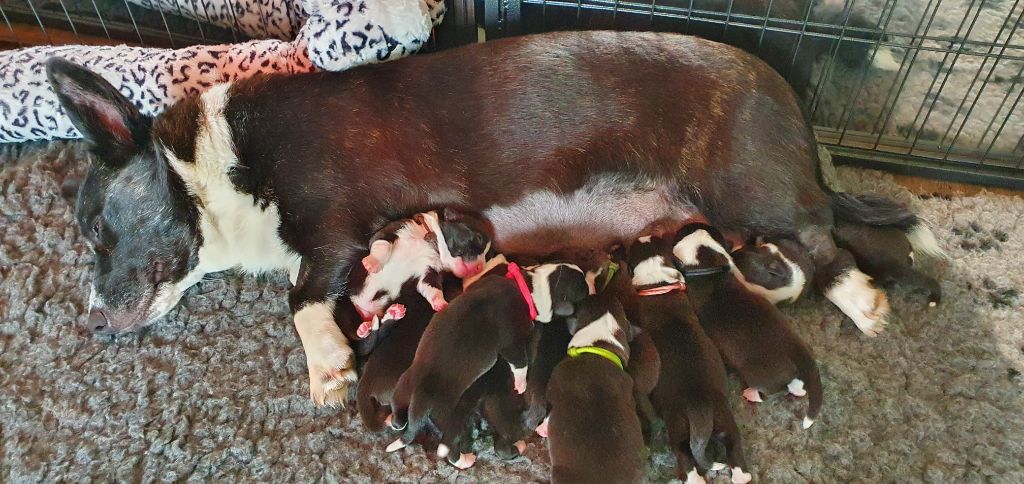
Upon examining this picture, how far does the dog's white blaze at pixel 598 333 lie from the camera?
200 centimetres

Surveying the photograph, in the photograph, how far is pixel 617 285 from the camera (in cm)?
227

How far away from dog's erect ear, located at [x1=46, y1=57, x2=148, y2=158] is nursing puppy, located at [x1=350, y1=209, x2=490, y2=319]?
84 centimetres

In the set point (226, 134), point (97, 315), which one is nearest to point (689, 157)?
point (226, 134)

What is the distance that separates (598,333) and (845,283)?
2.89 feet

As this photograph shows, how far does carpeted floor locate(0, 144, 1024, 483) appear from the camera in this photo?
2.03 m

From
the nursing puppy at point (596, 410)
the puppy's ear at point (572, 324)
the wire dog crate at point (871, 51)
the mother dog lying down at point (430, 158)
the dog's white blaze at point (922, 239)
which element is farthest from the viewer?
the wire dog crate at point (871, 51)

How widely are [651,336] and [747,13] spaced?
1.28 m

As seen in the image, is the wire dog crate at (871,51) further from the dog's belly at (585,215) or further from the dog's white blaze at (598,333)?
the dog's white blaze at (598,333)

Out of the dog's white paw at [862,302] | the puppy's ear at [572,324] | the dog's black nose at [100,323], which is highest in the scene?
the puppy's ear at [572,324]

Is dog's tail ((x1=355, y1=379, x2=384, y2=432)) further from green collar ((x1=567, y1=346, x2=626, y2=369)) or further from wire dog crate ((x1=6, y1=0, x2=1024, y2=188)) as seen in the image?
wire dog crate ((x1=6, y1=0, x2=1024, y2=188))

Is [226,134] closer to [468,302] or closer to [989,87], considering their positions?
[468,302]

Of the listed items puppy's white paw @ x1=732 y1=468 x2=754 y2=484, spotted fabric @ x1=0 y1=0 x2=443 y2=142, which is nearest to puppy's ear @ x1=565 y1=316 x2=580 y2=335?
puppy's white paw @ x1=732 y1=468 x2=754 y2=484

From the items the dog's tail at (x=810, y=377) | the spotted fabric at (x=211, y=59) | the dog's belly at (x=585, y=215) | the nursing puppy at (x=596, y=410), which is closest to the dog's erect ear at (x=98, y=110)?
the spotted fabric at (x=211, y=59)

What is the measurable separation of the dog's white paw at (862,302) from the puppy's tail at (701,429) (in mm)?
726
